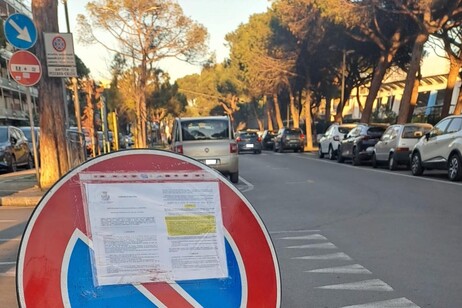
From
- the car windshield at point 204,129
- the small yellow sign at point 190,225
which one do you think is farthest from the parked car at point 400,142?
the small yellow sign at point 190,225

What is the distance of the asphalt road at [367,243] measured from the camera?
4.29 meters

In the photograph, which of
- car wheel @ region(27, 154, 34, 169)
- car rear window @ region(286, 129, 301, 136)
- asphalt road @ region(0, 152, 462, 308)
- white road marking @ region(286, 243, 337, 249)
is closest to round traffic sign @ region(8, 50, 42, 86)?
asphalt road @ region(0, 152, 462, 308)

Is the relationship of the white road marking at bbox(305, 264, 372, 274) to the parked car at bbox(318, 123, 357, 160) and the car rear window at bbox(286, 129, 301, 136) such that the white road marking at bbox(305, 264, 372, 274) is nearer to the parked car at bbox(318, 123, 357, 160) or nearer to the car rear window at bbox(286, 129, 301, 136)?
the parked car at bbox(318, 123, 357, 160)

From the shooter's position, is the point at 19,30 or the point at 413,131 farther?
the point at 413,131

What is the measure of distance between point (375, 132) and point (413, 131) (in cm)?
285

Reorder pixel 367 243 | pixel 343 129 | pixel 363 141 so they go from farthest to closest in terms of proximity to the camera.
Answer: pixel 343 129, pixel 363 141, pixel 367 243

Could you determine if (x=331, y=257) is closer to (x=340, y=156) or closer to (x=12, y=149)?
(x=12, y=149)

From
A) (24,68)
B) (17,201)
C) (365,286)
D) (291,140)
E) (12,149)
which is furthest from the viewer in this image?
(291,140)

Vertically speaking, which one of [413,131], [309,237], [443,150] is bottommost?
[309,237]

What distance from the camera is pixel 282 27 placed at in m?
34.6

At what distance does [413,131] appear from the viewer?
53.3 ft

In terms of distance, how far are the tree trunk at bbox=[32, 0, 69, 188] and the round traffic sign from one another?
1.22 metres

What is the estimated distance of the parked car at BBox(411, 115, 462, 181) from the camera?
476 inches

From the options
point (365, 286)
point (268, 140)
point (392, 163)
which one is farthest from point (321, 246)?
point (268, 140)
